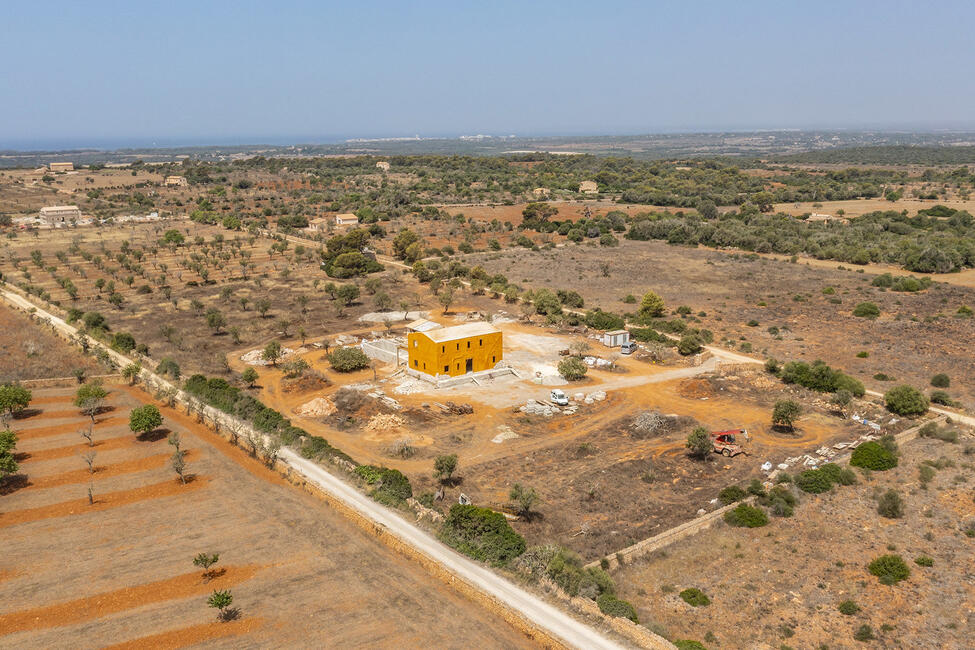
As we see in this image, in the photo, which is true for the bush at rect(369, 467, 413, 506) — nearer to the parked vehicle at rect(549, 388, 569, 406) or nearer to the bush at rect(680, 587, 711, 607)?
the bush at rect(680, 587, 711, 607)

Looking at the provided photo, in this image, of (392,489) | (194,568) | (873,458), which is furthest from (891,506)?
(194,568)

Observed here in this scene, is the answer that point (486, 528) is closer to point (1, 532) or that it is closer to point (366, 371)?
point (1, 532)

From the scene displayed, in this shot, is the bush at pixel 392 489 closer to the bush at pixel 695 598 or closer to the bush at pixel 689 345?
the bush at pixel 695 598

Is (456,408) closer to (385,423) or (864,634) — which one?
(385,423)

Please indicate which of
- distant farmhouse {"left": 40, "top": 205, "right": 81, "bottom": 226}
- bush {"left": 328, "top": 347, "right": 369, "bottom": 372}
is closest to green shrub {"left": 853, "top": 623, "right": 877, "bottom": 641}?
bush {"left": 328, "top": 347, "right": 369, "bottom": 372}

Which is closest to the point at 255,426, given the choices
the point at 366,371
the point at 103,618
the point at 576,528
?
the point at 366,371

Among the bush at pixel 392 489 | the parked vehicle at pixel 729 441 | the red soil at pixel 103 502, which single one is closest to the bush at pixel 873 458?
the parked vehicle at pixel 729 441
